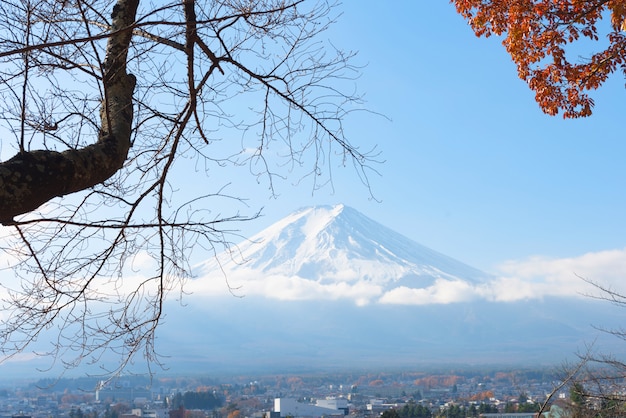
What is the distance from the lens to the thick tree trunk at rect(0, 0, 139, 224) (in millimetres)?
1551

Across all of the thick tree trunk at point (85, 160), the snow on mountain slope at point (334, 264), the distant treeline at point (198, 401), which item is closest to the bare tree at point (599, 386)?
the thick tree trunk at point (85, 160)

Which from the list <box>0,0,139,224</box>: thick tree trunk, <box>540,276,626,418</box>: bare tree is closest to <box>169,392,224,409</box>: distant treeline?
<box>540,276,626,418</box>: bare tree

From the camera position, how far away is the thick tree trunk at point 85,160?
1551mm

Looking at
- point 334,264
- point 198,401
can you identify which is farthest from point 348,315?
point 198,401

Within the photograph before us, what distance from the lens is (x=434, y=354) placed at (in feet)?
298

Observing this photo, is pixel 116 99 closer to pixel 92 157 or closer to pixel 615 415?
pixel 92 157

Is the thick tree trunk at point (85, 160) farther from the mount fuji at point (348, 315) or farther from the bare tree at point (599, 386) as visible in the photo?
the mount fuji at point (348, 315)

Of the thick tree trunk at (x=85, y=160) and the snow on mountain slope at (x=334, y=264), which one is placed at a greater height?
the snow on mountain slope at (x=334, y=264)

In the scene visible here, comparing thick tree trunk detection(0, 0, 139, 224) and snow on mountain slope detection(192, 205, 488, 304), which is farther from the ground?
snow on mountain slope detection(192, 205, 488, 304)

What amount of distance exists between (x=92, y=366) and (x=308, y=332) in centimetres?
9568

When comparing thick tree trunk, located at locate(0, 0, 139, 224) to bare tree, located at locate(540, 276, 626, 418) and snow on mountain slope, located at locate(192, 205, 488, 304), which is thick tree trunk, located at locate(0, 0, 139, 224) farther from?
snow on mountain slope, located at locate(192, 205, 488, 304)

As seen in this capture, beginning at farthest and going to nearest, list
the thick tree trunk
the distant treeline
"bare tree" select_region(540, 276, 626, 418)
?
the distant treeline → "bare tree" select_region(540, 276, 626, 418) → the thick tree trunk

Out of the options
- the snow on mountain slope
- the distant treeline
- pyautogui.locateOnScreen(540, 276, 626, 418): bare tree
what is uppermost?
the snow on mountain slope

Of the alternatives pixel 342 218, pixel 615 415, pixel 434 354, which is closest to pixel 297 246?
pixel 342 218
